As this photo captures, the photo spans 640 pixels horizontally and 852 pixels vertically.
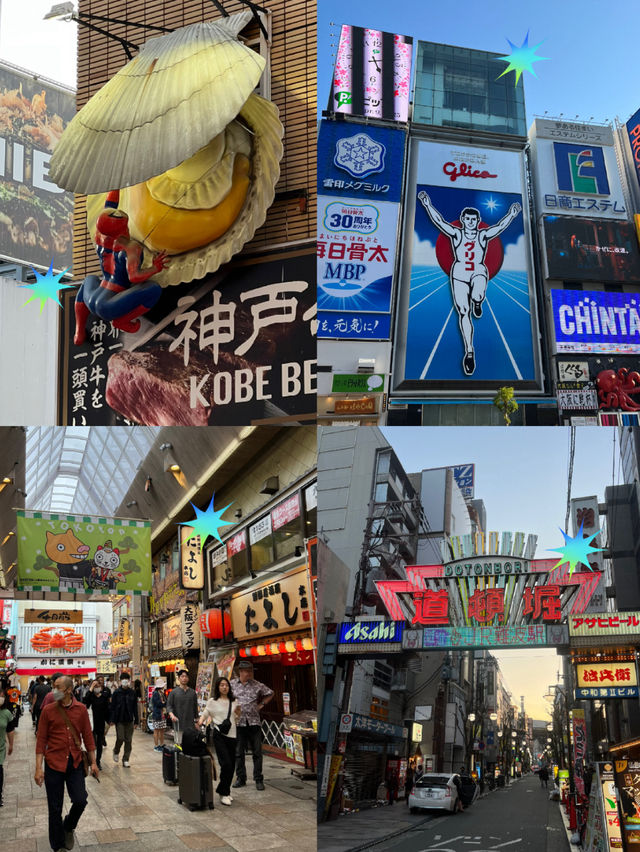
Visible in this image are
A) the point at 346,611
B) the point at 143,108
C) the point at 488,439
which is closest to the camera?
the point at 346,611

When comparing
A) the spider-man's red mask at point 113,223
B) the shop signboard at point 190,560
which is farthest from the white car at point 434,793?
the spider-man's red mask at point 113,223

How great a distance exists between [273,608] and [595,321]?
20.8m

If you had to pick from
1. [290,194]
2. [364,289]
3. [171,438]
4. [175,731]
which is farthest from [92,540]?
[364,289]

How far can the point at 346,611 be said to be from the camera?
4.05 meters

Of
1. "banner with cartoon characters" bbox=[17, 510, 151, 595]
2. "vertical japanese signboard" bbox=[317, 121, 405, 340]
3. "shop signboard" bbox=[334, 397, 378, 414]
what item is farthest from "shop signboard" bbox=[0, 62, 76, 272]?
"vertical japanese signboard" bbox=[317, 121, 405, 340]

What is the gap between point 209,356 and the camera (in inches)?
299

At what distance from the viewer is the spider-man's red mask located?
7.46 metres

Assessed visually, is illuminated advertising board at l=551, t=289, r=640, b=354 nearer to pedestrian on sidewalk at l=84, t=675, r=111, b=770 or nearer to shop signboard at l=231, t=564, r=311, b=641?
pedestrian on sidewalk at l=84, t=675, r=111, b=770

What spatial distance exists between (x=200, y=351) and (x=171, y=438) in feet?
11.9

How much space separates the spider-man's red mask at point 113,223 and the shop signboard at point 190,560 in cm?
441

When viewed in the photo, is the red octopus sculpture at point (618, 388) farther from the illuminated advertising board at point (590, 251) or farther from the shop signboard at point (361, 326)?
the shop signboard at point (361, 326)

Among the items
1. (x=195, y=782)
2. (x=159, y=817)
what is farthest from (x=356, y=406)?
(x=159, y=817)

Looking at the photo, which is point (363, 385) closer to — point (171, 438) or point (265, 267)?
point (265, 267)

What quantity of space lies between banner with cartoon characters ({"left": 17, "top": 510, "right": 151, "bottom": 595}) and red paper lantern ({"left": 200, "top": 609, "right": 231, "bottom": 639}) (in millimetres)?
332
